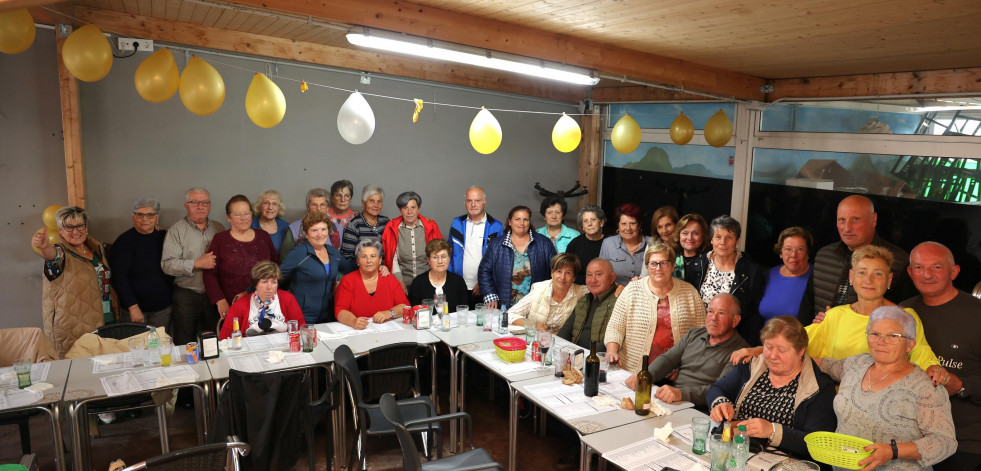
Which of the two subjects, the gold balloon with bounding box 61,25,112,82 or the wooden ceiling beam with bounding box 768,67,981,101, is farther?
the wooden ceiling beam with bounding box 768,67,981,101

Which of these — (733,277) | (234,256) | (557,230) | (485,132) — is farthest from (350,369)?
(557,230)

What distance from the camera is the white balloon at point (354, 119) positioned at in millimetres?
4457

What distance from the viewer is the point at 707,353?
3494 mm

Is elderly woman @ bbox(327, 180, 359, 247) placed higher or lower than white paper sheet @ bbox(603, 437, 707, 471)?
higher

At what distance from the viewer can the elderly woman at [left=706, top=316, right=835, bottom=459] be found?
9.14 feet

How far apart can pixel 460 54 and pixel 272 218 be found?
8.67 feet

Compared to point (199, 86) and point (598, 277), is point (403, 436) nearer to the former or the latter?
point (598, 277)

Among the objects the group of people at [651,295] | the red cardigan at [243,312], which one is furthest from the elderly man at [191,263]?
the red cardigan at [243,312]

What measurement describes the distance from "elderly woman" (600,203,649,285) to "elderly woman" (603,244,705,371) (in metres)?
1.02

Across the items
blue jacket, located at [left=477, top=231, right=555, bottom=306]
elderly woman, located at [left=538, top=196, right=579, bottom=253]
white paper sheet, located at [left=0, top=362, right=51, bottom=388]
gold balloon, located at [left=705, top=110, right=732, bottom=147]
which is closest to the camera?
white paper sheet, located at [left=0, top=362, right=51, bottom=388]

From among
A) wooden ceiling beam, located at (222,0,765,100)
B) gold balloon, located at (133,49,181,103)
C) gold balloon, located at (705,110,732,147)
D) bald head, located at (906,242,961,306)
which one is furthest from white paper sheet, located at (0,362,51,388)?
gold balloon, located at (705,110,732,147)

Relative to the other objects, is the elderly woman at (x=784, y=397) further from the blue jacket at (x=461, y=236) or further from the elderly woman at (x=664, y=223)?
the blue jacket at (x=461, y=236)

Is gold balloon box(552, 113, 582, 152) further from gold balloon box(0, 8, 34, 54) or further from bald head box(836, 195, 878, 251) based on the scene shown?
gold balloon box(0, 8, 34, 54)

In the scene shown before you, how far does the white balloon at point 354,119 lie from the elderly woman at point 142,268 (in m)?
1.80
